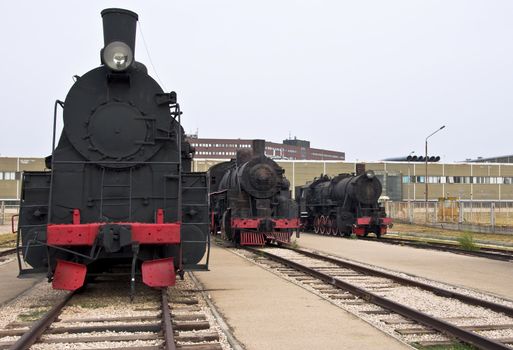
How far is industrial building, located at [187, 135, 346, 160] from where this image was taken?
119375 millimetres

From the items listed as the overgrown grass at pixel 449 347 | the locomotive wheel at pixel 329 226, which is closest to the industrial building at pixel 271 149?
the locomotive wheel at pixel 329 226

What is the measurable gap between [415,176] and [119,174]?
7067 centimetres

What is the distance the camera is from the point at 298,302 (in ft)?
28.6

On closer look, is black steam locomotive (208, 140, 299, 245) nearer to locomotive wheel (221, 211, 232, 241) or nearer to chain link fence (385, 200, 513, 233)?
locomotive wheel (221, 211, 232, 241)

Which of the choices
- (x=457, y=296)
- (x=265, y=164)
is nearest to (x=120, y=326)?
(x=457, y=296)

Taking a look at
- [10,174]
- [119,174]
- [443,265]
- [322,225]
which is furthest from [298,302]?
[10,174]

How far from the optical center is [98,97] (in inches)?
359

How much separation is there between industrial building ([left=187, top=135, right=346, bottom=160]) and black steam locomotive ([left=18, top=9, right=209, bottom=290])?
95624 mm

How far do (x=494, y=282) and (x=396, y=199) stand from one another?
54690 millimetres

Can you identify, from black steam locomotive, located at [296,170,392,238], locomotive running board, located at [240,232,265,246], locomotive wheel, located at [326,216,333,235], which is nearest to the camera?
locomotive running board, located at [240,232,265,246]

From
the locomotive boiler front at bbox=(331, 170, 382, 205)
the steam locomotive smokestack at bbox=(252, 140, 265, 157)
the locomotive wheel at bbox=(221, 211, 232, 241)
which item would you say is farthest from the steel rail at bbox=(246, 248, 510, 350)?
the locomotive boiler front at bbox=(331, 170, 382, 205)

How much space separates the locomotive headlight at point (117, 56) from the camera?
8.85m

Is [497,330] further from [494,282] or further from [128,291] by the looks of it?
[128,291]

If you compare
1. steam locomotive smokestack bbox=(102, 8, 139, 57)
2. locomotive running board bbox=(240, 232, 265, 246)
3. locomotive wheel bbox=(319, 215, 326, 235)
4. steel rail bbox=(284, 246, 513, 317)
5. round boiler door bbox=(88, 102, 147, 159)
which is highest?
steam locomotive smokestack bbox=(102, 8, 139, 57)
